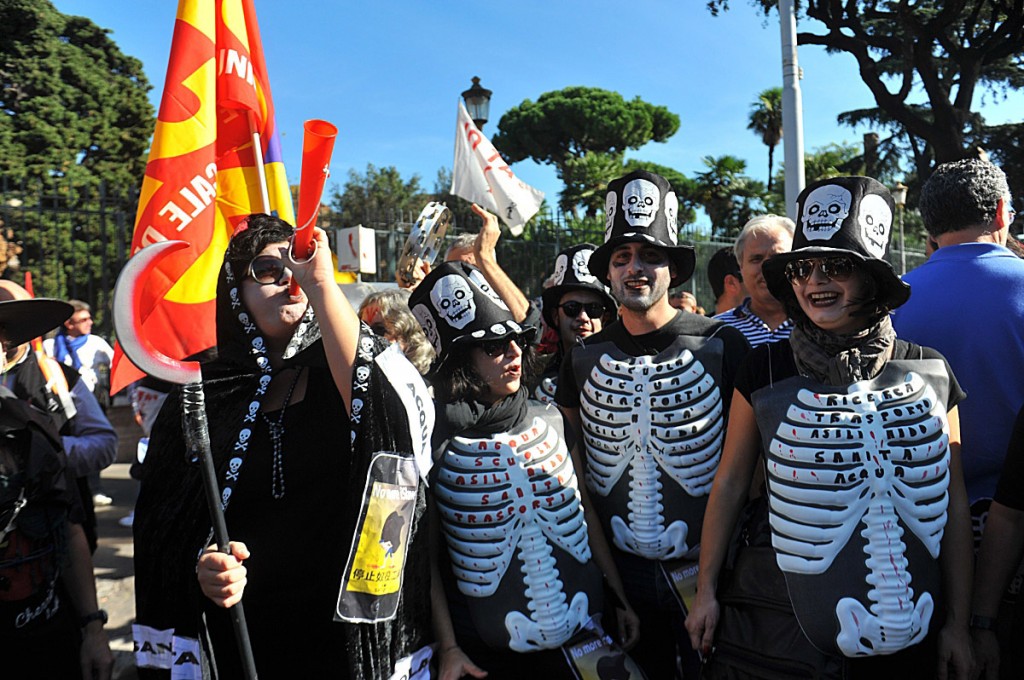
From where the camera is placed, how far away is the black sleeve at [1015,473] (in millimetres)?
2037

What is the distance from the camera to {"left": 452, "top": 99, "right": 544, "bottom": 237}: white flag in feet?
16.3

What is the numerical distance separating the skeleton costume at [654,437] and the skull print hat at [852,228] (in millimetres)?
503

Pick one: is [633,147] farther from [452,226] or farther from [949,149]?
[452,226]

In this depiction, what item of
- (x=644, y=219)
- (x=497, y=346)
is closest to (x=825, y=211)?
(x=644, y=219)

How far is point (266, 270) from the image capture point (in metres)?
2.10

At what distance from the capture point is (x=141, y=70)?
22.1 meters

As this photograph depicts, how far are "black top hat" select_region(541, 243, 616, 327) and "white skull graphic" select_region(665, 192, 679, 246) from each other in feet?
2.47

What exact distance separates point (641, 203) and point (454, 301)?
2.69 feet

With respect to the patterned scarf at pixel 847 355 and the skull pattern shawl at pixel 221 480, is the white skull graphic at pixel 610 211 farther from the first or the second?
the skull pattern shawl at pixel 221 480

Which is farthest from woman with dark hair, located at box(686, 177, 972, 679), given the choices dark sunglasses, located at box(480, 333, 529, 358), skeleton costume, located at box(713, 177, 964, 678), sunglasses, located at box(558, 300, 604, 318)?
sunglasses, located at box(558, 300, 604, 318)

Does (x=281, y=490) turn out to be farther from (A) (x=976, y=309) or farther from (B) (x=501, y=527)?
(A) (x=976, y=309)

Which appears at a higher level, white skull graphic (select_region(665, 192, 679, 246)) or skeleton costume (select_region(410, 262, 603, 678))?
white skull graphic (select_region(665, 192, 679, 246))

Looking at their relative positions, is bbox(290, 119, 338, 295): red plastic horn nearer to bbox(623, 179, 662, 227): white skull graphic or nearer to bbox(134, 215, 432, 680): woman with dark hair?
bbox(134, 215, 432, 680): woman with dark hair

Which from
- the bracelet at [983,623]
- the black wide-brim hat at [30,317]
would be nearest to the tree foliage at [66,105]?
the black wide-brim hat at [30,317]
